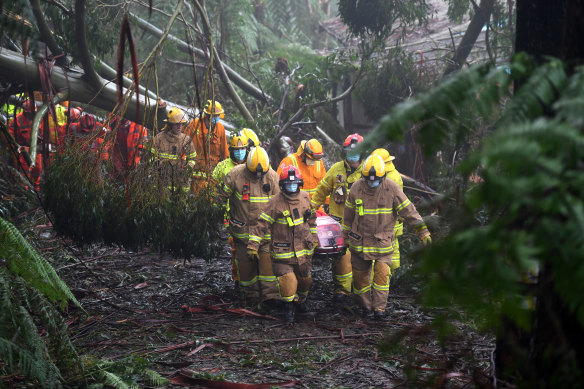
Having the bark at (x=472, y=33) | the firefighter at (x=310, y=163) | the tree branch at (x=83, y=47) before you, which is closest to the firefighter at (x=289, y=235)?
the firefighter at (x=310, y=163)

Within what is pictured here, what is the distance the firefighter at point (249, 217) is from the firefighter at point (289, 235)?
29cm

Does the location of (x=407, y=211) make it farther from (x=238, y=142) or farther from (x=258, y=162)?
(x=238, y=142)

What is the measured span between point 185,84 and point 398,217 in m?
9.17

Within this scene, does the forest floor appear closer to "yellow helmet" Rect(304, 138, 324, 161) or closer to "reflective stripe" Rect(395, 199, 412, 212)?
"reflective stripe" Rect(395, 199, 412, 212)

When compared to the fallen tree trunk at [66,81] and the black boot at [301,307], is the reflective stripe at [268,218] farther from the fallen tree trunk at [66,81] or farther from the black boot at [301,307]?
the fallen tree trunk at [66,81]

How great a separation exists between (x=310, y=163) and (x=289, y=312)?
260 cm

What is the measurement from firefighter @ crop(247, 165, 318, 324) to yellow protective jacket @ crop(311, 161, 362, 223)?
805 millimetres

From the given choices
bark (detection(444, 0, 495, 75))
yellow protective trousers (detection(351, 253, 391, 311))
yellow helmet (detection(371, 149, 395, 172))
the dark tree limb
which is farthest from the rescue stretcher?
bark (detection(444, 0, 495, 75))

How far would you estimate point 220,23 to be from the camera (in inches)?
564

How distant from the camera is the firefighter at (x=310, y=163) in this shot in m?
8.13

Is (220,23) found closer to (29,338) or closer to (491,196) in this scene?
(29,338)

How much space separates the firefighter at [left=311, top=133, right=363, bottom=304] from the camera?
712 centimetres

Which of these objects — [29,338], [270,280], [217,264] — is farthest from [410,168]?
[29,338]

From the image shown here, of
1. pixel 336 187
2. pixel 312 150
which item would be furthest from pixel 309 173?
pixel 336 187
